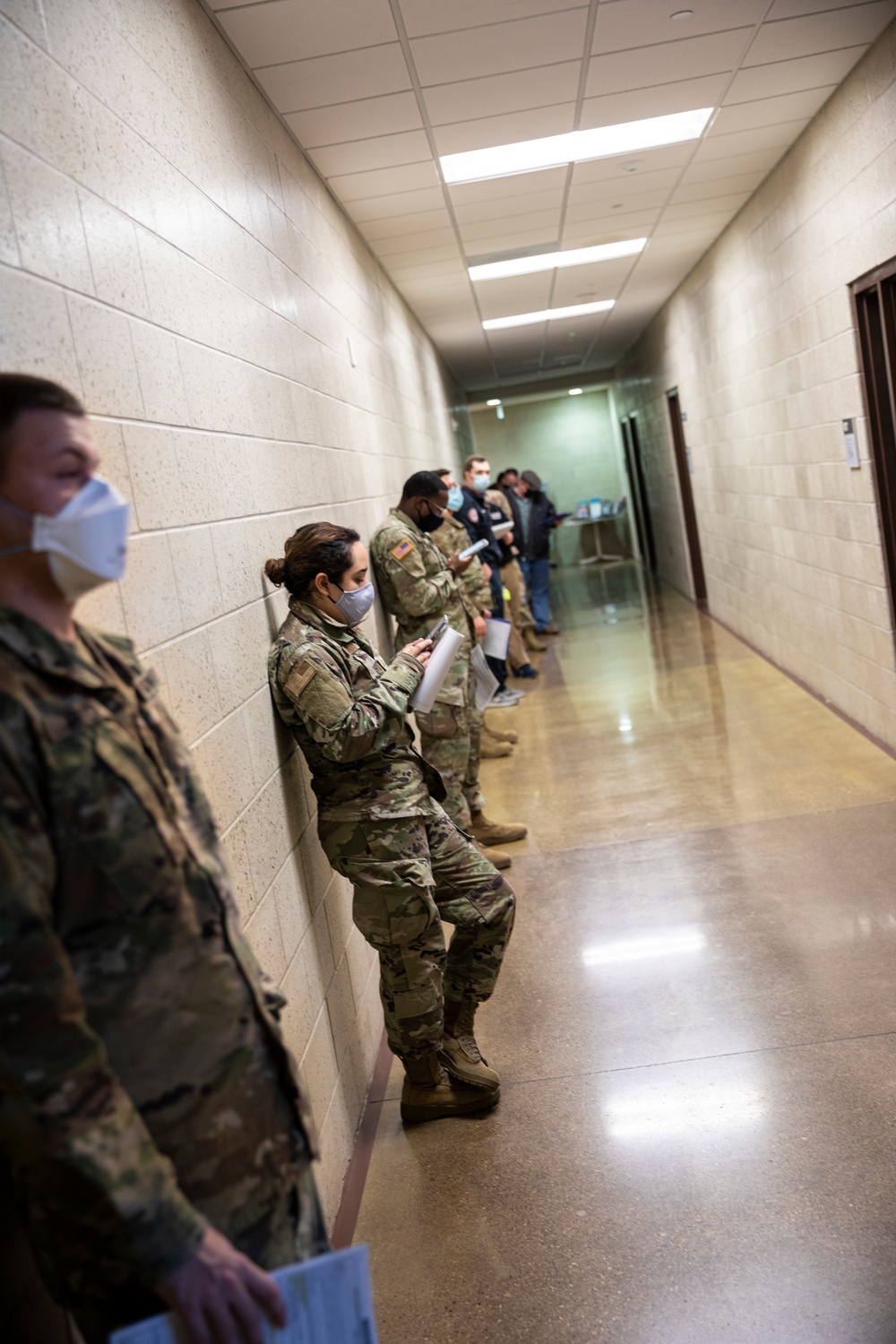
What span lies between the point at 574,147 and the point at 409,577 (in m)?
2.08

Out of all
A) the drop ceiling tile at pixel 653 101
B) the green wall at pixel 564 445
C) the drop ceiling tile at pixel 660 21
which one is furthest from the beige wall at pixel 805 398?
the green wall at pixel 564 445

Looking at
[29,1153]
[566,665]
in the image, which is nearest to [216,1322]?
[29,1153]

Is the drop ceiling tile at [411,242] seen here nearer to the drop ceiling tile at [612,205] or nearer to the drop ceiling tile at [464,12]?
the drop ceiling tile at [612,205]

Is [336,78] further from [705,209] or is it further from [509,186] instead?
[705,209]

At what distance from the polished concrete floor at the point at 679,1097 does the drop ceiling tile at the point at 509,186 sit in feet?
9.65

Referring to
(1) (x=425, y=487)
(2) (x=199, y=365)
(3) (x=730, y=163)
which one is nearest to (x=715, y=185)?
(3) (x=730, y=163)

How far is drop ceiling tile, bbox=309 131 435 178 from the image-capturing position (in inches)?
162

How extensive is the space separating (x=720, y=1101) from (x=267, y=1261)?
1.73m

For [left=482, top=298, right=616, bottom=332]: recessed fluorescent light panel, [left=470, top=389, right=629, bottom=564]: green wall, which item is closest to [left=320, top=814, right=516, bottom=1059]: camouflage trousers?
[left=482, top=298, right=616, bottom=332]: recessed fluorescent light panel

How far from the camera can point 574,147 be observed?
4668mm

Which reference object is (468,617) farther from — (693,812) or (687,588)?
(687,588)

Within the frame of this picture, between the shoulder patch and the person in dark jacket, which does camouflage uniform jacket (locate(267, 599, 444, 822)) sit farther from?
the person in dark jacket

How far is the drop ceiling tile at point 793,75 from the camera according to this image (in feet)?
13.2

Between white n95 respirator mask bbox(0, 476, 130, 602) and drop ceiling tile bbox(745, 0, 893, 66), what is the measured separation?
11.8 feet
